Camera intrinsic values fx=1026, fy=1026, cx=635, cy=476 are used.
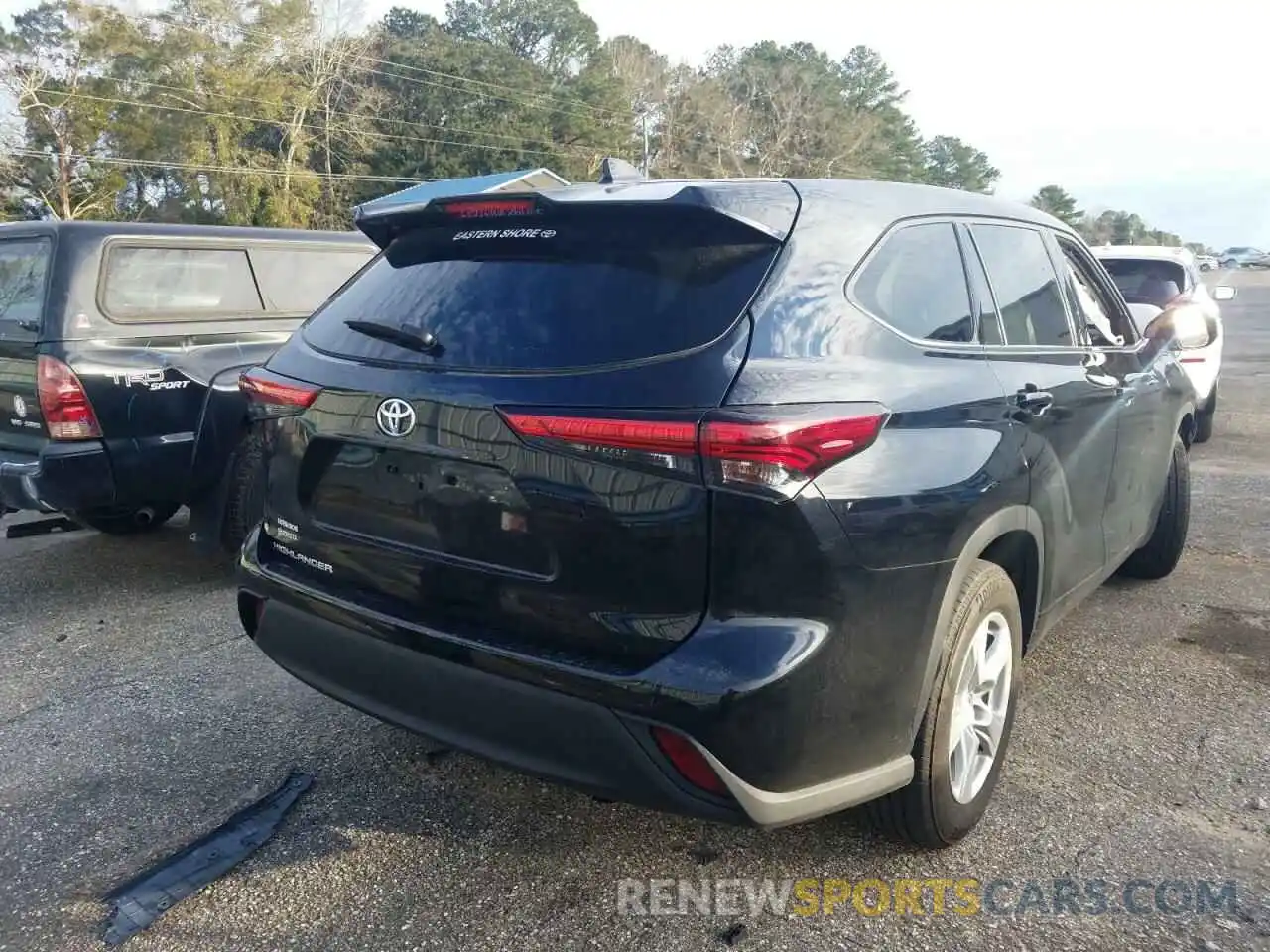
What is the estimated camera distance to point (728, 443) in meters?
2.11

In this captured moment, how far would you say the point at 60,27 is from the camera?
4038 cm

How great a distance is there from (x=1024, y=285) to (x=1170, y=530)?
2090 millimetres

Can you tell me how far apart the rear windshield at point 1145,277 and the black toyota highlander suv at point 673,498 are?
20.9 ft

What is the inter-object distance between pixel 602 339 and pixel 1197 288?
807 centimetres

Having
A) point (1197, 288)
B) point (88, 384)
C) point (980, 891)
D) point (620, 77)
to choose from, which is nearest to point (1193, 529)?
point (1197, 288)

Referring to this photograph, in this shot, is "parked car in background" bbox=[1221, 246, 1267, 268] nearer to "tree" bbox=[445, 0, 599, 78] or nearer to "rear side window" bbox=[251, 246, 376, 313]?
"tree" bbox=[445, 0, 599, 78]

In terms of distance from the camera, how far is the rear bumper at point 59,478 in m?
4.52

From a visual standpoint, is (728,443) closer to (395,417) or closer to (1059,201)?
(395,417)

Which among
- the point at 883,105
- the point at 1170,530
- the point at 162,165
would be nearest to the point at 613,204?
the point at 1170,530

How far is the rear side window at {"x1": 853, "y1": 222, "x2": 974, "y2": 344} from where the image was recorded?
2.58m

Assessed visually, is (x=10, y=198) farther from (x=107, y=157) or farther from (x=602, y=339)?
(x=602, y=339)

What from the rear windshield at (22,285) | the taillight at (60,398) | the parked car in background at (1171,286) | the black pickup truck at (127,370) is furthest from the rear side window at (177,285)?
the parked car in background at (1171,286)

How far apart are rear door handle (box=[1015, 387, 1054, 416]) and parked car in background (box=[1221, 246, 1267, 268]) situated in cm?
7564

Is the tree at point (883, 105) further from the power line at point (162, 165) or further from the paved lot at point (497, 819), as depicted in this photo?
the paved lot at point (497, 819)
